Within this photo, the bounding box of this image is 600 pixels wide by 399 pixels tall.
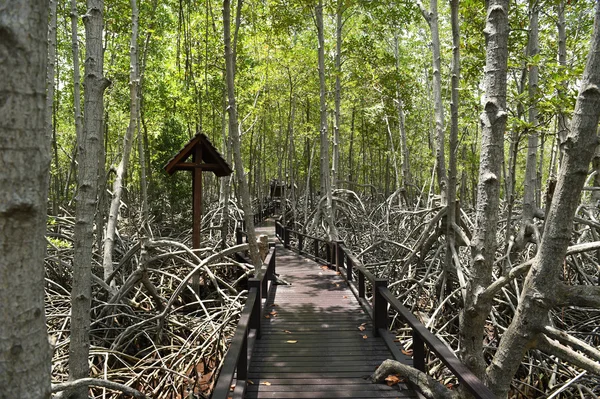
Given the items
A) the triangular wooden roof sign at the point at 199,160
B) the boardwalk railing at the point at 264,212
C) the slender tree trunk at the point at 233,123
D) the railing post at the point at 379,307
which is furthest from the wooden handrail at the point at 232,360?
the boardwalk railing at the point at 264,212

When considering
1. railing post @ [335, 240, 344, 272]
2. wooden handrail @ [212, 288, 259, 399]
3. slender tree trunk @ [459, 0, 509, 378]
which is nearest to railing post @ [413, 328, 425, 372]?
slender tree trunk @ [459, 0, 509, 378]

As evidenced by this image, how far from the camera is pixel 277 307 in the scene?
20.2ft

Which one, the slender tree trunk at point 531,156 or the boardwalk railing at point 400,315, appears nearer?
the boardwalk railing at point 400,315

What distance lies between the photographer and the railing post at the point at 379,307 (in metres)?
4.73

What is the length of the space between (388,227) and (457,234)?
5236mm

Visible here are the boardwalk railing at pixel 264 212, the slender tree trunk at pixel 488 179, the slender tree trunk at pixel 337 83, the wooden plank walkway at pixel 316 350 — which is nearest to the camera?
the slender tree trunk at pixel 488 179

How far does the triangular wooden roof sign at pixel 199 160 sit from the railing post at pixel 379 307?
3960 millimetres

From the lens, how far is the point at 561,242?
2.75m

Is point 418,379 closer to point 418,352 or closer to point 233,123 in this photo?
point 418,352

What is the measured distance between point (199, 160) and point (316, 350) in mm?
4234

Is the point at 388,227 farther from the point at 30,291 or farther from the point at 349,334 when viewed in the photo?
the point at 30,291

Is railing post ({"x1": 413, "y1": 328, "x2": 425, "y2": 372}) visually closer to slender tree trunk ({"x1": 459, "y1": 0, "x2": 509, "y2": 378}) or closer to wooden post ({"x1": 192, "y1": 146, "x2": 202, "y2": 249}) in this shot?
slender tree trunk ({"x1": 459, "y1": 0, "x2": 509, "y2": 378})

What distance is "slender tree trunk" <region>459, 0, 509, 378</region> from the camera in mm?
3275

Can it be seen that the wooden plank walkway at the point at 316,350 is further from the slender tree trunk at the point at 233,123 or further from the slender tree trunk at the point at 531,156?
the slender tree trunk at the point at 531,156
